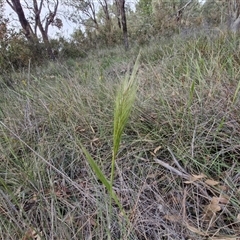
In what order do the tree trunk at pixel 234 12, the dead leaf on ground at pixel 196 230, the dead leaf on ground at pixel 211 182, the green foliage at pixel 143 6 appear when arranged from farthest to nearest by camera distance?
the green foliage at pixel 143 6
the tree trunk at pixel 234 12
the dead leaf on ground at pixel 211 182
the dead leaf on ground at pixel 196 230

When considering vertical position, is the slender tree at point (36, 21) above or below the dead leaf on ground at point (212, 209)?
above

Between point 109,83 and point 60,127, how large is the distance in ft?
Answer: 2.24

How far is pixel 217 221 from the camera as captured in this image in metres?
0.76

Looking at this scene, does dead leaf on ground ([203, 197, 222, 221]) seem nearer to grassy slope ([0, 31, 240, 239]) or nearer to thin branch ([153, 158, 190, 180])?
grassy slope ([0, 31, 240, 239])

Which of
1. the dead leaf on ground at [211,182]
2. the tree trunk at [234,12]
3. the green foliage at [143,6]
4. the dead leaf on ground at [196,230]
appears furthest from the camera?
the green foliage at [143,6]

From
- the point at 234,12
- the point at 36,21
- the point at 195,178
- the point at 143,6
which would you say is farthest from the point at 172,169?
the point at 143,6

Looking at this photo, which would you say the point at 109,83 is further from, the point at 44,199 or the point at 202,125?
the point at 44,199

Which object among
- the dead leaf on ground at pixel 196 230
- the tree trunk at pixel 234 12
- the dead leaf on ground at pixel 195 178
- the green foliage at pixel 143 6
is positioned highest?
the green foliage at pixel 143 6

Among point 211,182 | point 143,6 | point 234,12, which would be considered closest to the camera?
point 211,182

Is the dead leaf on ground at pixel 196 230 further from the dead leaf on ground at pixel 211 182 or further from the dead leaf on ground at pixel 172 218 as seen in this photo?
the dead leaf on ground at pixel 211 182

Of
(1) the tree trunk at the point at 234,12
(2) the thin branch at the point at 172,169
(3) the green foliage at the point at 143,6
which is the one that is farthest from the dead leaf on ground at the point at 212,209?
(3) the green foliage at the point at 143,6

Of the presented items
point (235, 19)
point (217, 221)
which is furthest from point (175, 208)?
point (235, 19)

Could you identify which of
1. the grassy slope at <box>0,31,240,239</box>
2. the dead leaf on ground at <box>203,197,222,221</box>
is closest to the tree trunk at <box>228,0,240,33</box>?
the grassy slope at <box>0,31,240,239</box>

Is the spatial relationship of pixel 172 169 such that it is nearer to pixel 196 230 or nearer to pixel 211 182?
pixel 211 182
